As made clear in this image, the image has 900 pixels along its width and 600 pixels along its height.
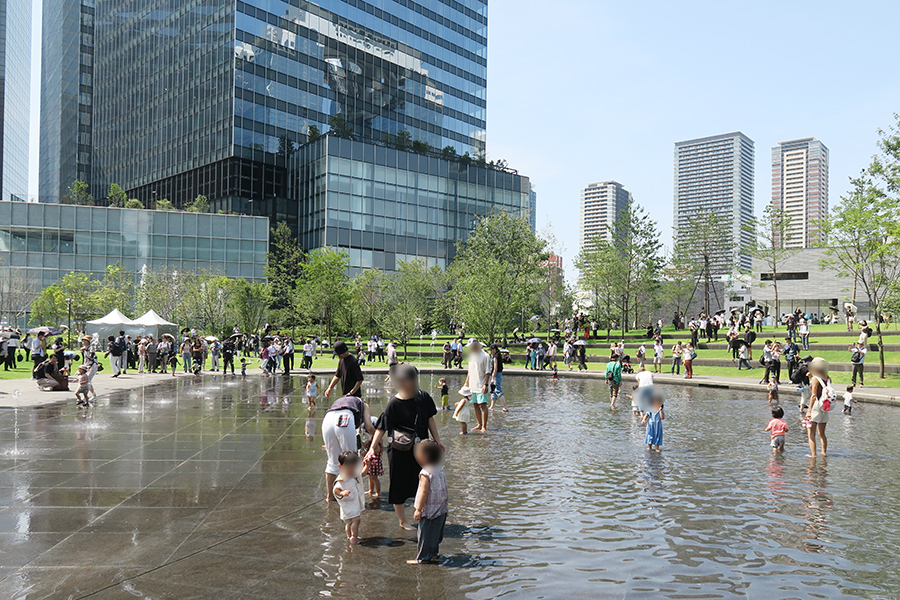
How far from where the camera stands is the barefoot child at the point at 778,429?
37.3 ft

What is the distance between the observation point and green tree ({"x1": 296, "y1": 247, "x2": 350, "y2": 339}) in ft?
168

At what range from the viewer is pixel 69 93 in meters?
99.1

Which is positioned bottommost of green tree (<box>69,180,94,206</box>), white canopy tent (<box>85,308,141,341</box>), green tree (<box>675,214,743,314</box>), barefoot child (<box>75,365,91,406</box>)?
barefoot child (<box>75,365,91,406</box>)

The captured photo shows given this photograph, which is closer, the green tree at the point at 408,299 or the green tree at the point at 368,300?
the green tree at the point at 408,299

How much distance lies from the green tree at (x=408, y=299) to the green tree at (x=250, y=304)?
10.6 meters

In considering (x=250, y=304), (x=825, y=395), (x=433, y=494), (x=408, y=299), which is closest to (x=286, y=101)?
(x=250, y=304)

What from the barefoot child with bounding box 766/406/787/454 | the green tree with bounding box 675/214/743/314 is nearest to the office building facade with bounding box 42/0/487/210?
the green tree with bounding box 675/214/743/314

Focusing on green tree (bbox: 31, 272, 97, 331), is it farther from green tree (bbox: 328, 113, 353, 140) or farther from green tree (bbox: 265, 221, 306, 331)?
green tree (bbox: 328, 113, 353, 140)

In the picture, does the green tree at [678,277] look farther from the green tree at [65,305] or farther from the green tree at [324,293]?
the green tree at [65,305]

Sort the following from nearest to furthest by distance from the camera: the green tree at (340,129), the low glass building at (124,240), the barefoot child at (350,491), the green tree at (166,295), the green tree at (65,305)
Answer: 1. the barefoot child at (350,491)
2. the green tree at (65,305)
3. the green tree at (166,295)
4. the low glass building at (124,240)
5. the green tree at (340,129)

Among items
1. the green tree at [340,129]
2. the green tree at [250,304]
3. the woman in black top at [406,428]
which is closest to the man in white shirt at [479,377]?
the woman in black top at [406,428]

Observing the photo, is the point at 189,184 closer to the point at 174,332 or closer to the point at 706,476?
the point at 174,332

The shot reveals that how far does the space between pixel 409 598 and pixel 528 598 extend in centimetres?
99

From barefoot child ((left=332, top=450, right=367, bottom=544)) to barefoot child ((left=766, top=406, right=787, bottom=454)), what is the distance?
8424 mm
